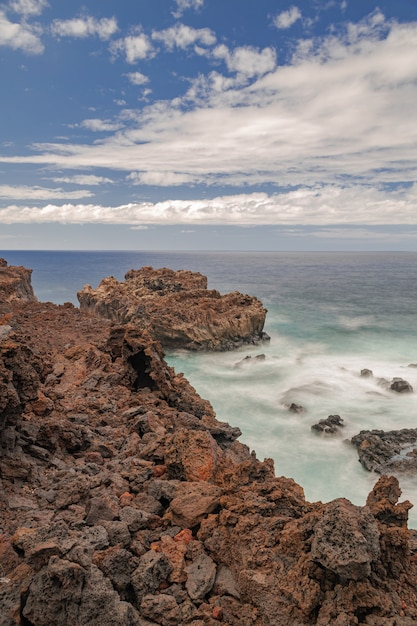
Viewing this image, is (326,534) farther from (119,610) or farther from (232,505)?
(119,610)

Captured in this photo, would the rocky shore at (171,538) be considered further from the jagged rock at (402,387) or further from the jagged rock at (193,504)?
the jagged rock at (402,387)

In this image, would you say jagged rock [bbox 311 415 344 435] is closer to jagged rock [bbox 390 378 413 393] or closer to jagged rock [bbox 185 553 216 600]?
jagged rock [bbox 390 378 413 393]

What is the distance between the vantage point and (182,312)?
139ft

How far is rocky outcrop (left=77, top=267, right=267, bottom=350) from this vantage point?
41438 millimetres

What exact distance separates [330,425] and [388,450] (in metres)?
3.66

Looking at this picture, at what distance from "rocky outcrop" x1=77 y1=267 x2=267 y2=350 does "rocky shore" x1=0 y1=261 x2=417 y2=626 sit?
31.4m

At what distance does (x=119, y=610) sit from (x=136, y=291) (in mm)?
44966

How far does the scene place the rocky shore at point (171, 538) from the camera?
179 inches

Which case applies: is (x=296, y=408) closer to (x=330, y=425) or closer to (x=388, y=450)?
(x=330, y=425)

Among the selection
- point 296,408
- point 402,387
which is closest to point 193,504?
point 296,408

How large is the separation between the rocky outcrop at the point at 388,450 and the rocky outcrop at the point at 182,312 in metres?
21.3

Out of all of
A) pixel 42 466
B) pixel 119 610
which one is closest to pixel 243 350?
pixel 42 466

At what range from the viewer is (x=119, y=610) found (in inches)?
175

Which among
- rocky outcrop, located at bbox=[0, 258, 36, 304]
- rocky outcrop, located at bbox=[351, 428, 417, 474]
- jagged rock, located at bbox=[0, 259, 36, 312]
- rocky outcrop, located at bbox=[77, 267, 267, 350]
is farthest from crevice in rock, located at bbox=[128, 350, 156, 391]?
rocky outcrop, located at bbox=[77, 267, 267, 350]
